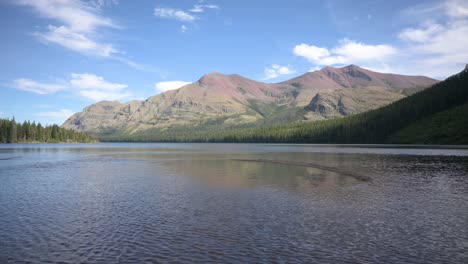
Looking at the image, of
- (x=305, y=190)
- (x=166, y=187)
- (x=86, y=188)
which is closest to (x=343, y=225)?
(x=305, y=190)

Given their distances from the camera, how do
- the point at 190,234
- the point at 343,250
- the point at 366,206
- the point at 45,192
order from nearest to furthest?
1. the point at 343,250
2. the point at 190,234
3. the point at 366,206
4. the point at 45,192

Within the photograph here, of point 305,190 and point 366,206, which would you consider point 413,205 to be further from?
point 305,190

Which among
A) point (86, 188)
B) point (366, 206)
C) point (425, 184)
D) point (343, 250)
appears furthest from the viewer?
point (425, 184)

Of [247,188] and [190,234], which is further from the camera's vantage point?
[247,188]

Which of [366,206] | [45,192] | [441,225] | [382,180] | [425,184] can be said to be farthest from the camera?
[382,180]

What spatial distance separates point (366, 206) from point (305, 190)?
41.4 feet

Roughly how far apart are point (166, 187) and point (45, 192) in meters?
17.3

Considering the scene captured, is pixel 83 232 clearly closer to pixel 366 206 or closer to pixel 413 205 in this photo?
pixel 366 206

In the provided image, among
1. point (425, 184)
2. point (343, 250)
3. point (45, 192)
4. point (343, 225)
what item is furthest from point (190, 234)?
point (425, 184)

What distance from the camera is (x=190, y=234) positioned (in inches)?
1106

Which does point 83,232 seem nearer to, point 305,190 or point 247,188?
point 247,188

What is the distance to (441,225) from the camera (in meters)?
30.6

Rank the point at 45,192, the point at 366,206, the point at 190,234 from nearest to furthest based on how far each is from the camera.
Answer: the point at 190,234
the point at 366,206
the point at 45,192

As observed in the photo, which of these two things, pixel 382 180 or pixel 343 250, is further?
pixel 382 180
